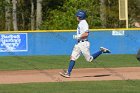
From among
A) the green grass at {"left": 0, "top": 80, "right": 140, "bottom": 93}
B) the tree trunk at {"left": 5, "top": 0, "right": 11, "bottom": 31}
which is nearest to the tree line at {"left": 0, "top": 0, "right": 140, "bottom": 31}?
the tree trunk at {"left": 5, "top": 0, "right": 11, "bottom": 31}

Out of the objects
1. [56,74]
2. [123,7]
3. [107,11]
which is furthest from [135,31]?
[107,11]

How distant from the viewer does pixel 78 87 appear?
1106 cm

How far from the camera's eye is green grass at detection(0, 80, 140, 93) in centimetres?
1047

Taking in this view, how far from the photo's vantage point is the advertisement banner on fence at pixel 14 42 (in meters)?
25.9

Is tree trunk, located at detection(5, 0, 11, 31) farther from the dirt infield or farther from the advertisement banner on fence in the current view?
the dirt infield

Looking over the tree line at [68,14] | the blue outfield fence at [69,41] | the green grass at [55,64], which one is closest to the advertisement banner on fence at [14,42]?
the blue outfield fence at [69,41]

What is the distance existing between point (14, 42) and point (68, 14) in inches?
628

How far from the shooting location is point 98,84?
1165cm

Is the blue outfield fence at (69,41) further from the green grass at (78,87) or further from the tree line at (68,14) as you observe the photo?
the green grass at (78,87)

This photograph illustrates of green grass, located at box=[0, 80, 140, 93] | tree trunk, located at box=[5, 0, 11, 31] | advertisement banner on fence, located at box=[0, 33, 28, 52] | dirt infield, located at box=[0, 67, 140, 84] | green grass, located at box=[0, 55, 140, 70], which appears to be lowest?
green grass, located at box=[0, 55, 140, 70]

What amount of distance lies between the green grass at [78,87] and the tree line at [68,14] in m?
26.6

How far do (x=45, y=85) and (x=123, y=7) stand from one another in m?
18.6

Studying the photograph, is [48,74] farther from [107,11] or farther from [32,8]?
[32,8]

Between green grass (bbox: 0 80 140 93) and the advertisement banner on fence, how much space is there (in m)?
14.3
